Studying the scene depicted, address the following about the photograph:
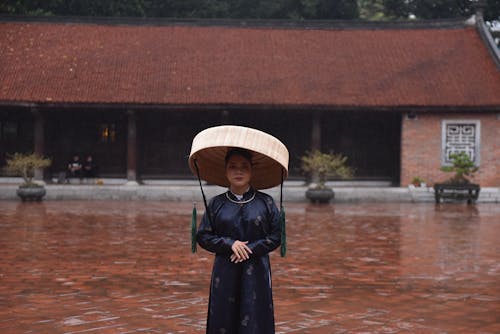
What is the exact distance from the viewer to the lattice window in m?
22.5

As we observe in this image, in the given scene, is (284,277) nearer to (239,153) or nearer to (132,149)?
(239,153)

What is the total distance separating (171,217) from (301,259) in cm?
610

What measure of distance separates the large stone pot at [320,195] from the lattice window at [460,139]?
4.70 metres

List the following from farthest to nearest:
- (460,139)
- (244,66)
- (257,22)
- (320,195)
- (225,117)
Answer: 1. (257,22)
2. (244,66)
3. (460,139)
4. (225,117)
5. (320,195)

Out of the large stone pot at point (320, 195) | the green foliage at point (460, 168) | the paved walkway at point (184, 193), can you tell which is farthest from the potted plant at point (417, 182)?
the large stone pot at point (320, 195)

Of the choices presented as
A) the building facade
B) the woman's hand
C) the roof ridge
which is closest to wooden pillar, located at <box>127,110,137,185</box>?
the building facade

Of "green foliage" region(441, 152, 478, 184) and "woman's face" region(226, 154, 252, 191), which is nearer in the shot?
"woman's face" region(226, 154, 252, 191)

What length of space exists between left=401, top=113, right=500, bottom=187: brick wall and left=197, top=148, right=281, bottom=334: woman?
1864cm

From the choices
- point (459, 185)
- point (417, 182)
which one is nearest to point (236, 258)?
point (459, 185)

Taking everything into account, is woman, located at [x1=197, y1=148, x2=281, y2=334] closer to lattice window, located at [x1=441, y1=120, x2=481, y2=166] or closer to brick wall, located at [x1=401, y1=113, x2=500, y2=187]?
brick wall, located at [x1=401, y1=113, x2=500, y2=187]

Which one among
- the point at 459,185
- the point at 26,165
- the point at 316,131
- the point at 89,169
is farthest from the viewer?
the point at 89,169

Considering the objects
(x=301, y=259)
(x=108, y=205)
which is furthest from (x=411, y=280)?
(x=108, y=205)

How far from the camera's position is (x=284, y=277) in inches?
320

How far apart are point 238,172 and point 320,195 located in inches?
605
